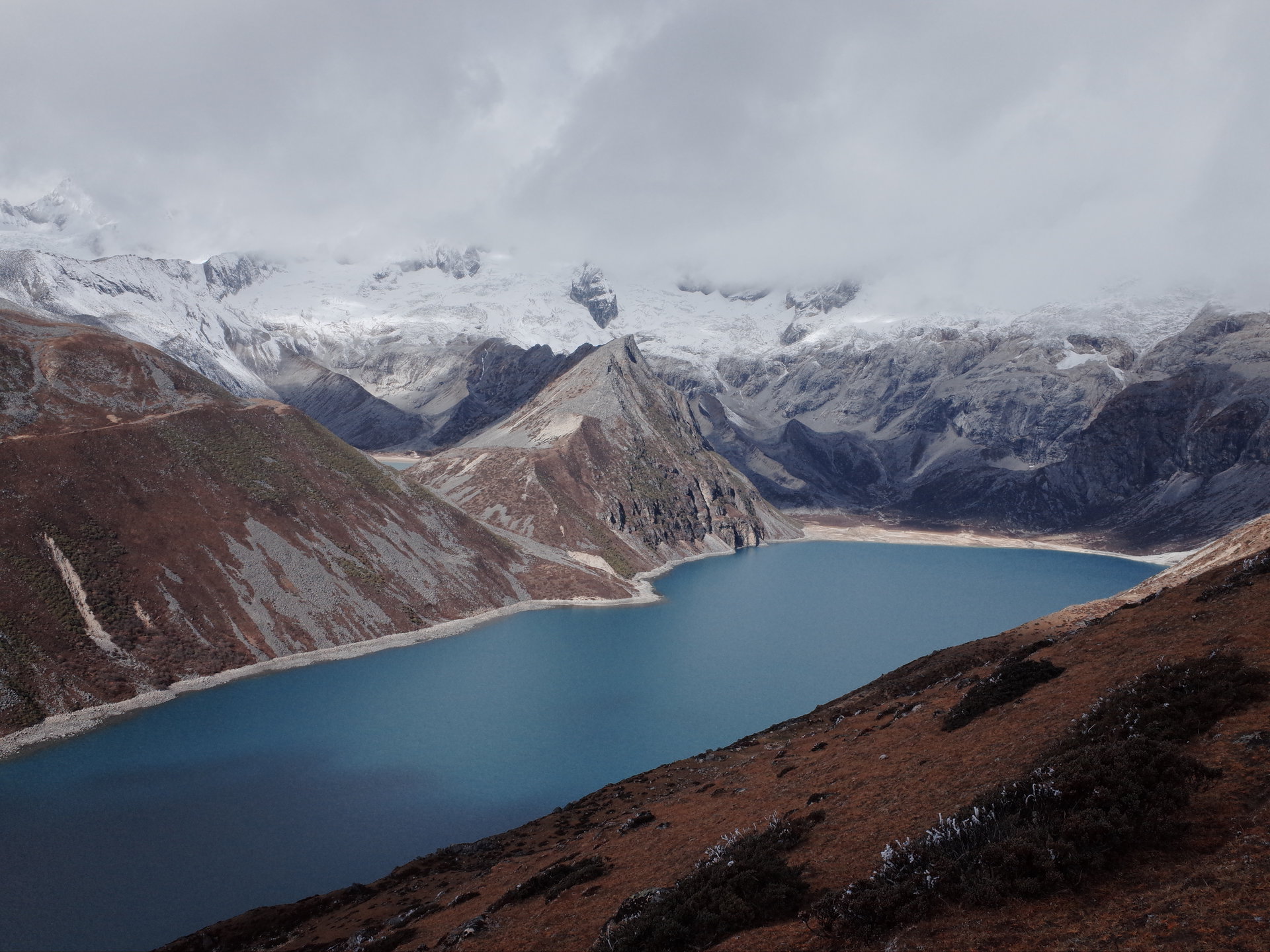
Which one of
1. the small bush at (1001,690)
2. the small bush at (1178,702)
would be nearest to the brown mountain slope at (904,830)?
the small bush at (1178,702)

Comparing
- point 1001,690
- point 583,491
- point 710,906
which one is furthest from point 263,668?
point 583,491

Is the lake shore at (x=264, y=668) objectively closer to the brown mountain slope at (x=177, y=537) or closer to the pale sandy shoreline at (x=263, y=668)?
the pale sandy shoreline at (x=263, y=668)

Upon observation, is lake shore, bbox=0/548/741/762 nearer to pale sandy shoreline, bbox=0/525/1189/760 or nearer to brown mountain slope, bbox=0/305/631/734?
pale sandy shoreline, bbox=0/525/1189/760

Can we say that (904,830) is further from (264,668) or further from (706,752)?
(264,668)

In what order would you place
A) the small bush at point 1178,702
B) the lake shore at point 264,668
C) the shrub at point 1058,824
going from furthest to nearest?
the lake shore at point 264,668
the small bush at point 1178,702
the shrub at point 1058,824

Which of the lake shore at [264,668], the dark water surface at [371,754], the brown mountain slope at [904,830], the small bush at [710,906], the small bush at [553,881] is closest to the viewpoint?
the brown mountain slope at [904,830]

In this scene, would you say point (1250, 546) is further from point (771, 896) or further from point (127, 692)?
point (127, 692)

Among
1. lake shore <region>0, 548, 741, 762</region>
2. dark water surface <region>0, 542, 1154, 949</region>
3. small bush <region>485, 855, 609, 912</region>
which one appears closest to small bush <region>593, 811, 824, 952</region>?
small bush <region>485, 855, 609, 912</region>
